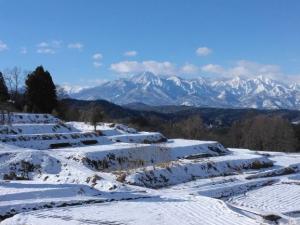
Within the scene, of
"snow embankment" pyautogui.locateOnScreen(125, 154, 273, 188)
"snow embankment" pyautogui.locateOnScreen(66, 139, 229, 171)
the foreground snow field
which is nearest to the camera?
the foreground snow field

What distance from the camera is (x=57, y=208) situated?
1748 centimetres

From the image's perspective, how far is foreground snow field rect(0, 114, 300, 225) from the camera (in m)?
16.5

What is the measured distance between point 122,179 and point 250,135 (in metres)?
73.1

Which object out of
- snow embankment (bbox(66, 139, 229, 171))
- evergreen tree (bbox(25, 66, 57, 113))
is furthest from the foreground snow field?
evergreen tree (bbox(25, 66, 57, 113))

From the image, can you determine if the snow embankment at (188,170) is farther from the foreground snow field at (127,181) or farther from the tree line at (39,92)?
the tree line at (39,92)

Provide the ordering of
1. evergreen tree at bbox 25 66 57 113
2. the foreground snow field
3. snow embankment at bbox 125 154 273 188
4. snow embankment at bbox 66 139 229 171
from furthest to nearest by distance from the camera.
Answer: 1. evergreen tree at bbox 25 66 57 113
2. snow embankment at bbox 66 139 229 171
3. snow embankment at bbox 125 154 273 188
4. the foreground snow field

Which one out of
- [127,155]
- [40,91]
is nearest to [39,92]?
[40,91]

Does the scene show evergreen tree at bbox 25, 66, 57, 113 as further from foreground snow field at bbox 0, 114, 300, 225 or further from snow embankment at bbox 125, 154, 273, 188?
snow embankment at bbox 125, 154, 273, 188

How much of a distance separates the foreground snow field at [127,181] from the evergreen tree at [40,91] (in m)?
10.6

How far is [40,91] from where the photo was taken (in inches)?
2218

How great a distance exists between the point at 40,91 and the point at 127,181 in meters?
33.2

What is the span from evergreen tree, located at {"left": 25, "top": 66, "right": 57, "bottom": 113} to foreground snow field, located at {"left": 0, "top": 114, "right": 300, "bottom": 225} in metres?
10.6

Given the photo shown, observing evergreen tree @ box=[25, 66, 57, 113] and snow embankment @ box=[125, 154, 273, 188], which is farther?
evergreen tree @ box=[25, 66, 57, 113]

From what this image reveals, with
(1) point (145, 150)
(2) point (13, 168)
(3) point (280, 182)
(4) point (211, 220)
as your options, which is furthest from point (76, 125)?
(4) point (211, 220)
